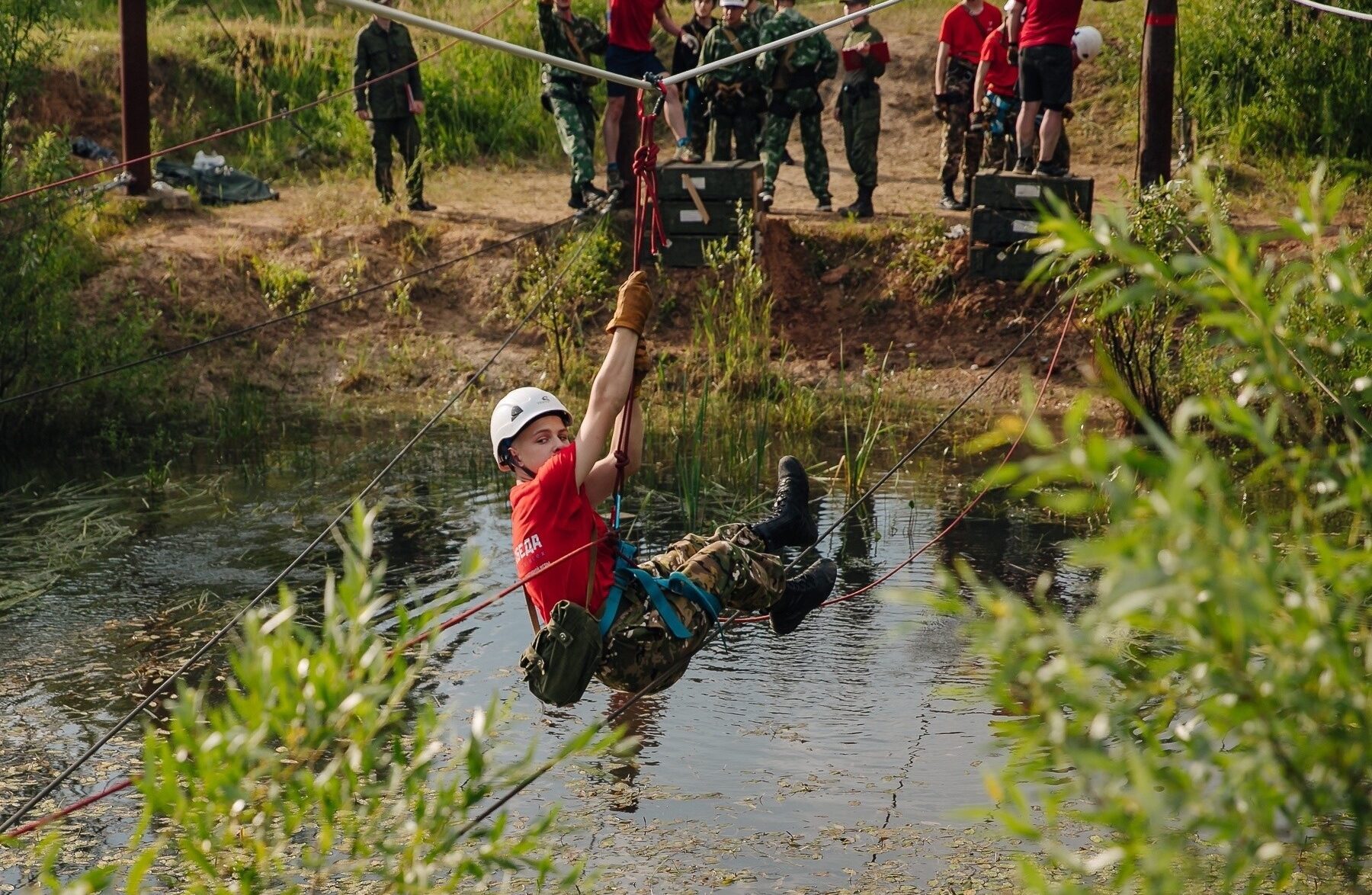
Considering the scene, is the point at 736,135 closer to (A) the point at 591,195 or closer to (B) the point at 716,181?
(A) the point at 591,195

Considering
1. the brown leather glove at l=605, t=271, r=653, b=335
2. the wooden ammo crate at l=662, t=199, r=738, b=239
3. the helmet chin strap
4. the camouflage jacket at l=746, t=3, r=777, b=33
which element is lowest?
the helmet chin strap

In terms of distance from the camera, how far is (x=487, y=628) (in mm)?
8219

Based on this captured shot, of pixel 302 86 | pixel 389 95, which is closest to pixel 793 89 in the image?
pixel 389 95

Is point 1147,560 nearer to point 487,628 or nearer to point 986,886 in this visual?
point 986,886

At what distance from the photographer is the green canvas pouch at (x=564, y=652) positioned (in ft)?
17.4

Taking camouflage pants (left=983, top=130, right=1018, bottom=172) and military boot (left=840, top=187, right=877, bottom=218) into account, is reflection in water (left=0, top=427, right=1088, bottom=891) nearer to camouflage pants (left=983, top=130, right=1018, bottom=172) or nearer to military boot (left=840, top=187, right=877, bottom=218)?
military boot (left=840, top=187, right=877, bottom=218)

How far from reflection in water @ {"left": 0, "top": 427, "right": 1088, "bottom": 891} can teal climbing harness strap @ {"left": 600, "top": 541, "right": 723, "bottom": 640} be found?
1.68 ft

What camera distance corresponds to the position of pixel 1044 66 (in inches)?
443

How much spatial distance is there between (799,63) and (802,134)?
2.21 feet

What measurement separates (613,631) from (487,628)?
2.60m

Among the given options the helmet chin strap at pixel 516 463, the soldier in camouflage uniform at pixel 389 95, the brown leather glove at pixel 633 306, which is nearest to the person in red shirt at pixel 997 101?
the soldier in camouflage uniform at pixel 389 95

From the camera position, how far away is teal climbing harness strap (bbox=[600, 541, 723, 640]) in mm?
5719

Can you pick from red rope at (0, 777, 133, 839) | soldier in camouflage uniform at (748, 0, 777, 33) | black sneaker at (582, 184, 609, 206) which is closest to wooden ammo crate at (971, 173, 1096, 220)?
soldier in camouflage uniform at (748, 0, 777, 33)

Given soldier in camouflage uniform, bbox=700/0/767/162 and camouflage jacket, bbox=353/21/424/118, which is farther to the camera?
camouflage jacket, bbox=353/21/424/118
